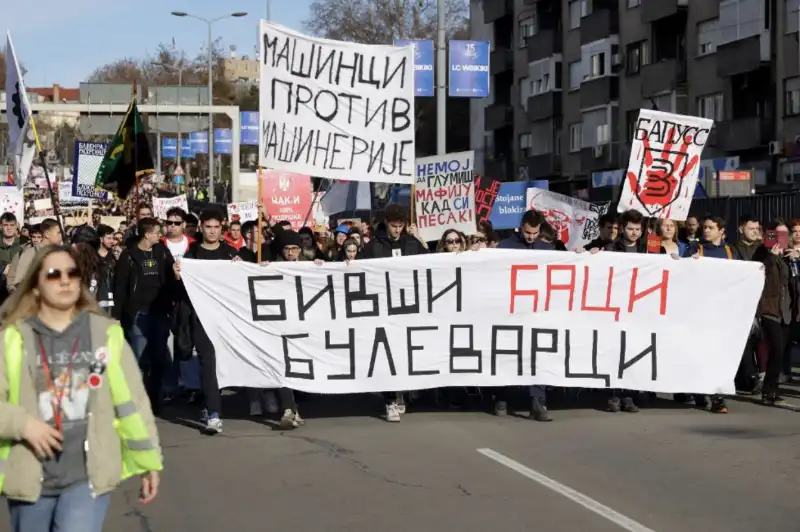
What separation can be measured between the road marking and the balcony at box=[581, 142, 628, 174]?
4261cm

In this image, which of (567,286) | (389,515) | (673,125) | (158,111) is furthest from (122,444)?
(158,111)

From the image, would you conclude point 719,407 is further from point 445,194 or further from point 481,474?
point 445,194

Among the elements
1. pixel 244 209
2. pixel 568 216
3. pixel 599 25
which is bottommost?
pixel 568 216

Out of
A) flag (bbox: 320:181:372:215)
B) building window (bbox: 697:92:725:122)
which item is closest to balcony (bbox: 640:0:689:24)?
building window (bbox: 697:92:725:122)

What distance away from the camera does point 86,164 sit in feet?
92.7

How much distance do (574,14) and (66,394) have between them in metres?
53.4

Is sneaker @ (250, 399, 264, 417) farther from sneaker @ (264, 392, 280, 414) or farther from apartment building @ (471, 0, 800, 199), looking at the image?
apartment building @ (471, 0, 800, 199)

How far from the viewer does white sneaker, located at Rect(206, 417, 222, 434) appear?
36.1 feet

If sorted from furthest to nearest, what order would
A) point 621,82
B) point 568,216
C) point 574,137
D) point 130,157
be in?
point 574,137 → point 621,82 → point 568,216 → point 130,157

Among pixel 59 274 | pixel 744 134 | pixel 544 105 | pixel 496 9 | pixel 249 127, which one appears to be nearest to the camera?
pixel 59 274

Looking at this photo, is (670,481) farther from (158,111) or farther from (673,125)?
(158,111)

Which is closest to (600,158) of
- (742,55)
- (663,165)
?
(742,55)

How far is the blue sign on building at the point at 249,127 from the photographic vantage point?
144 feet

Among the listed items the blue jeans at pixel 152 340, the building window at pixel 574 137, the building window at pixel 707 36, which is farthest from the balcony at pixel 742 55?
the blue jeans at pixel 152 340
